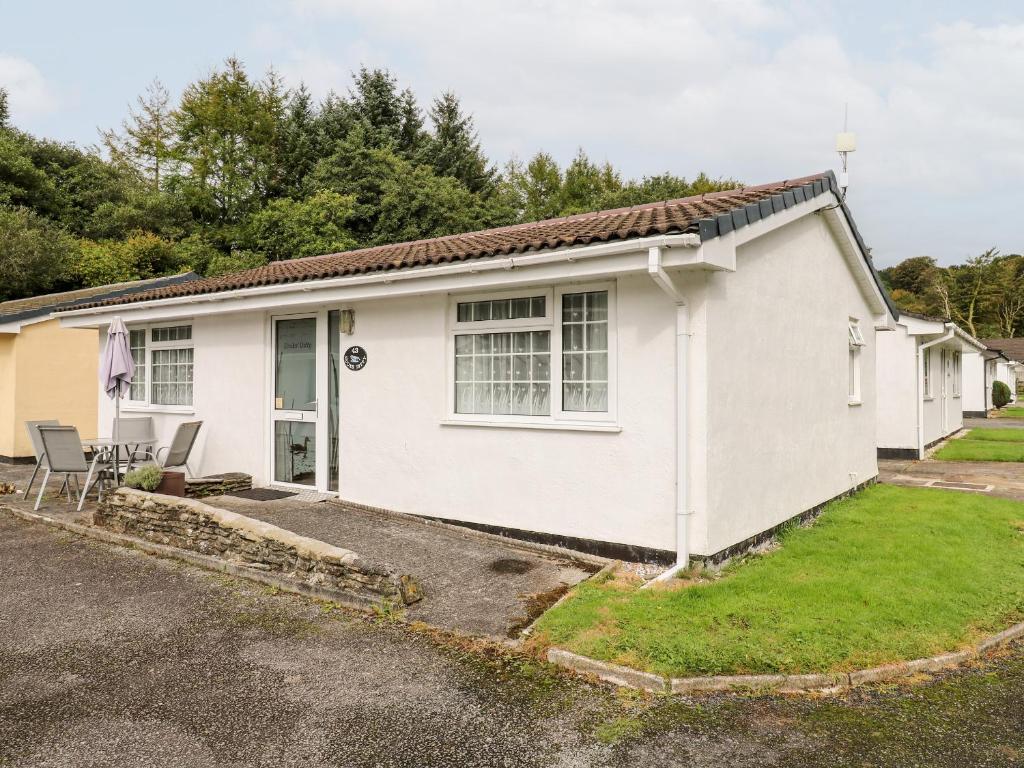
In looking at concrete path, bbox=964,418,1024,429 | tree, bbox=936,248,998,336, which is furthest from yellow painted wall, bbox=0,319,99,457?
tree, bbox=936,248,998,336

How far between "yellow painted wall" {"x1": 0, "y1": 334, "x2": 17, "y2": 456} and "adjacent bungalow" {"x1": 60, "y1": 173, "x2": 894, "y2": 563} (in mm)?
5599

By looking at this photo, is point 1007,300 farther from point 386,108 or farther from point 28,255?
point 28,255

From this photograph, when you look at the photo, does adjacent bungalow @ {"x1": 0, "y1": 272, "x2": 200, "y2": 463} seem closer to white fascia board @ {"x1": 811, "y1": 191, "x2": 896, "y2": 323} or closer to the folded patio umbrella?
the folded patio umbrella

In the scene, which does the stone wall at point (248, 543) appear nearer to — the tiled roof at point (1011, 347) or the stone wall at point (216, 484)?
the stone wall at point (216, 484)

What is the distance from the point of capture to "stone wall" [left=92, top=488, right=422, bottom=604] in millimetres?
5242

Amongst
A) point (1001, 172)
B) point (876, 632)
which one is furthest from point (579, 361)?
point (1001, 172)

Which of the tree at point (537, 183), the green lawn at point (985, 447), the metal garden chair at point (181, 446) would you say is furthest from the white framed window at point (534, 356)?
the tree at point (537, 183)

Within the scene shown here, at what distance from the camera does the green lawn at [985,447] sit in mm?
14891

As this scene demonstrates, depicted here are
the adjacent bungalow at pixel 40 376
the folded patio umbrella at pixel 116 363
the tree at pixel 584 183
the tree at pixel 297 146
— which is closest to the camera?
the folded patio umbrella at pixel 116 363

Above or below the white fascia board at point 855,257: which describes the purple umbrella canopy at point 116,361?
below

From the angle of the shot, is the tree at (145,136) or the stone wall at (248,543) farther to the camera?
the tree at (145,136)

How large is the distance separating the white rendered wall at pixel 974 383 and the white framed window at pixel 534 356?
27410 millimetres

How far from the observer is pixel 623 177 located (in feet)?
125

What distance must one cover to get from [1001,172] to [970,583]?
36458 mm
